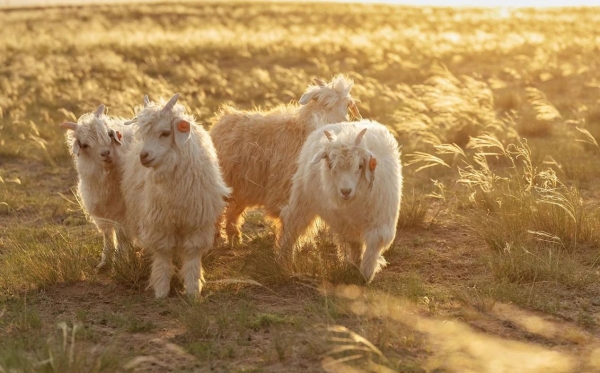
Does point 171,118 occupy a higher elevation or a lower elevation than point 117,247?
higher

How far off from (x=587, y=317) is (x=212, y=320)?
9.49 ft

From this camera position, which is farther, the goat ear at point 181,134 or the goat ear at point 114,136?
the goat ear at point 114,136

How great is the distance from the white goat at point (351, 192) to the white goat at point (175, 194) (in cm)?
74

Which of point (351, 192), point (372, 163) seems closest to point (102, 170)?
point (351, 192)

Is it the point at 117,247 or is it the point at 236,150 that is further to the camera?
the point at 236,150

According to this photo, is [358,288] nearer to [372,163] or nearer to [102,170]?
[372,163]

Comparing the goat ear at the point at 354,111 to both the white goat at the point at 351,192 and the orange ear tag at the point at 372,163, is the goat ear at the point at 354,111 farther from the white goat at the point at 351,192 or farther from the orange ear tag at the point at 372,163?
the orange ear tag at the point at 372,163

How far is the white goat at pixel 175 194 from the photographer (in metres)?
6.34

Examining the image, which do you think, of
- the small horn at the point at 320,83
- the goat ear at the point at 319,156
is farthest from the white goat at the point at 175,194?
the small horn at the point at 320,83

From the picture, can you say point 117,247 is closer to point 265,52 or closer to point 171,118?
point 171,118

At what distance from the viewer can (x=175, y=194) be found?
650 cm

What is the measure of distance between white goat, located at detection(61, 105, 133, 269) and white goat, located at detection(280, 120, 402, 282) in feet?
5.18

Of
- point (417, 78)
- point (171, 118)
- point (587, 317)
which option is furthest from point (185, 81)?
point (587, 317)

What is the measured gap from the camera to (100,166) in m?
7.11
